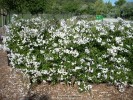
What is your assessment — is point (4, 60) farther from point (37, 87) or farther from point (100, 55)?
point (100, 55)

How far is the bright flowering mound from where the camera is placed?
805 centimetres

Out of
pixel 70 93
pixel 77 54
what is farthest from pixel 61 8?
pixel 70 93

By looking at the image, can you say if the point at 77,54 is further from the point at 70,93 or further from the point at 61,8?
the point at 61,8

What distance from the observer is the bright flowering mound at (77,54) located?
317 inches

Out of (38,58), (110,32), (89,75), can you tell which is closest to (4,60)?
(38,58)

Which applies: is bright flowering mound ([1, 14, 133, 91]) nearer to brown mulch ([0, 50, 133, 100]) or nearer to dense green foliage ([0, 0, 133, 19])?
brown mulch ([0, 50, 133, 100])

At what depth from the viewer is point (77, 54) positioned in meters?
8.08

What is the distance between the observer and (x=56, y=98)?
7.61 m

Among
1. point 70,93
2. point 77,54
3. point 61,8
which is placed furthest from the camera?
point 61,8

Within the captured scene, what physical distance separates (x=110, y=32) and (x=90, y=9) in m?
73.4

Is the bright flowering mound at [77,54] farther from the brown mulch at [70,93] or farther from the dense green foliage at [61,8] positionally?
the dense green foliage at [61,8]

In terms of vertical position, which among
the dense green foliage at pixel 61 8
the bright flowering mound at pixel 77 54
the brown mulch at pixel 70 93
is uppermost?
the dense green foliage at pixel 61 8

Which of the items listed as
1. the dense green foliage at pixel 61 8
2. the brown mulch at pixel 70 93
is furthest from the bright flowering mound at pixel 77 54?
the dense green foliage at pixel 61 8

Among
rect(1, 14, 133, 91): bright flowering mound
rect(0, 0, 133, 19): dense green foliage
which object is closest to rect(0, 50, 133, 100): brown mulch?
rect(1, 14, 133, 91): bright flowering mound
